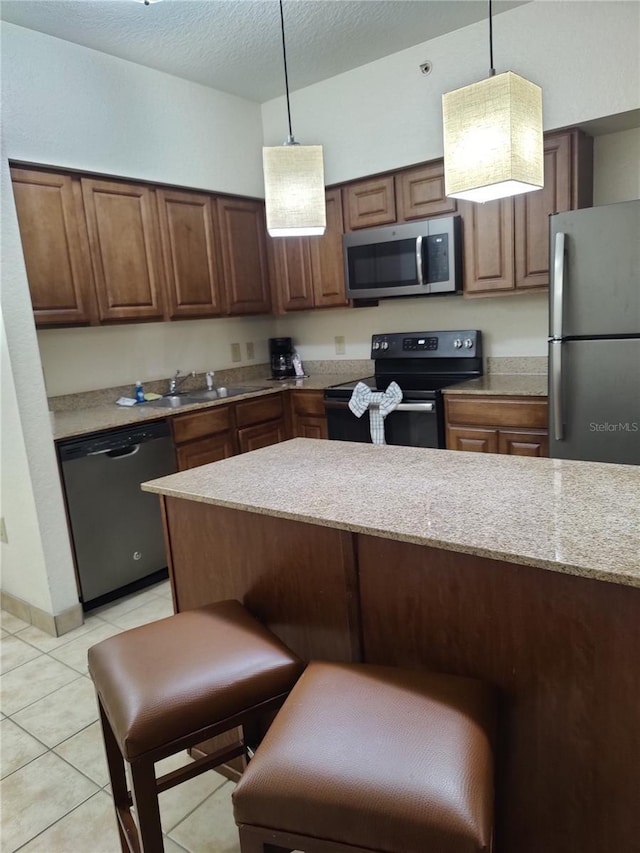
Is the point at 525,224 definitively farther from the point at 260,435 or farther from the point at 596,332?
the point at 260,435

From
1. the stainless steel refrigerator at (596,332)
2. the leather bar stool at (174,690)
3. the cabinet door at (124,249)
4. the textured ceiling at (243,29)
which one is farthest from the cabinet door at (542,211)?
the leather bar stool at (174,690)

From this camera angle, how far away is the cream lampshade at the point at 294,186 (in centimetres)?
175

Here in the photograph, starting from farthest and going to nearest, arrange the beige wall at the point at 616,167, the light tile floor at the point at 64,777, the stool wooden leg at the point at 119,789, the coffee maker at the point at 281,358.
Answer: the coffee maker at the point at 281,358 < the beige wall at the point at 616,167 < the light tile floor at the point at 64,777 < the stool wooden leg at the point at 119,789

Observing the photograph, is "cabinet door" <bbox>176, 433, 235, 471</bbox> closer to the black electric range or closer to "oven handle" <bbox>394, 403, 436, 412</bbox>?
the black electric range

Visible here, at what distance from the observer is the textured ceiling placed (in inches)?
102

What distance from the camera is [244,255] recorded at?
3.85 metres

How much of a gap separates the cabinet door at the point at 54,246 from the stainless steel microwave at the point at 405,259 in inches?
62.2

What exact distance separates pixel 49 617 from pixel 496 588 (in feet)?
7.46

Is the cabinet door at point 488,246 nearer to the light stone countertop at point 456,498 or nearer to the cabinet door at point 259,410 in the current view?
the cabinet door at point 259,410

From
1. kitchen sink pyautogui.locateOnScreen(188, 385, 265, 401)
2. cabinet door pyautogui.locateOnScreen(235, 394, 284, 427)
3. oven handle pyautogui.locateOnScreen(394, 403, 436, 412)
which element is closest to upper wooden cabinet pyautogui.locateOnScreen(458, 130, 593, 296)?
oven handle pyautogui.locateOnScreen(394, 403, 436, 412)

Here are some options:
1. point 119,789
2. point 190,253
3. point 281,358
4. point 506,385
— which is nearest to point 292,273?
point 281,358

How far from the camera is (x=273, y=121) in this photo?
389cm

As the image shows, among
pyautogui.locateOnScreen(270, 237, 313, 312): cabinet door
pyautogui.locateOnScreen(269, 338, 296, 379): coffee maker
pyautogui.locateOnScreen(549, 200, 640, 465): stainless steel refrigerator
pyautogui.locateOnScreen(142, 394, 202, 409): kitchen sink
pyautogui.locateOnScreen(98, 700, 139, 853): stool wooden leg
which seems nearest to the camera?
pyautogui.locateOnScreen(98, 700, 139, 853): stool wooden leg

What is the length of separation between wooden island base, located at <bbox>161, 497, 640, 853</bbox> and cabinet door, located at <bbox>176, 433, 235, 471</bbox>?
1812mm
